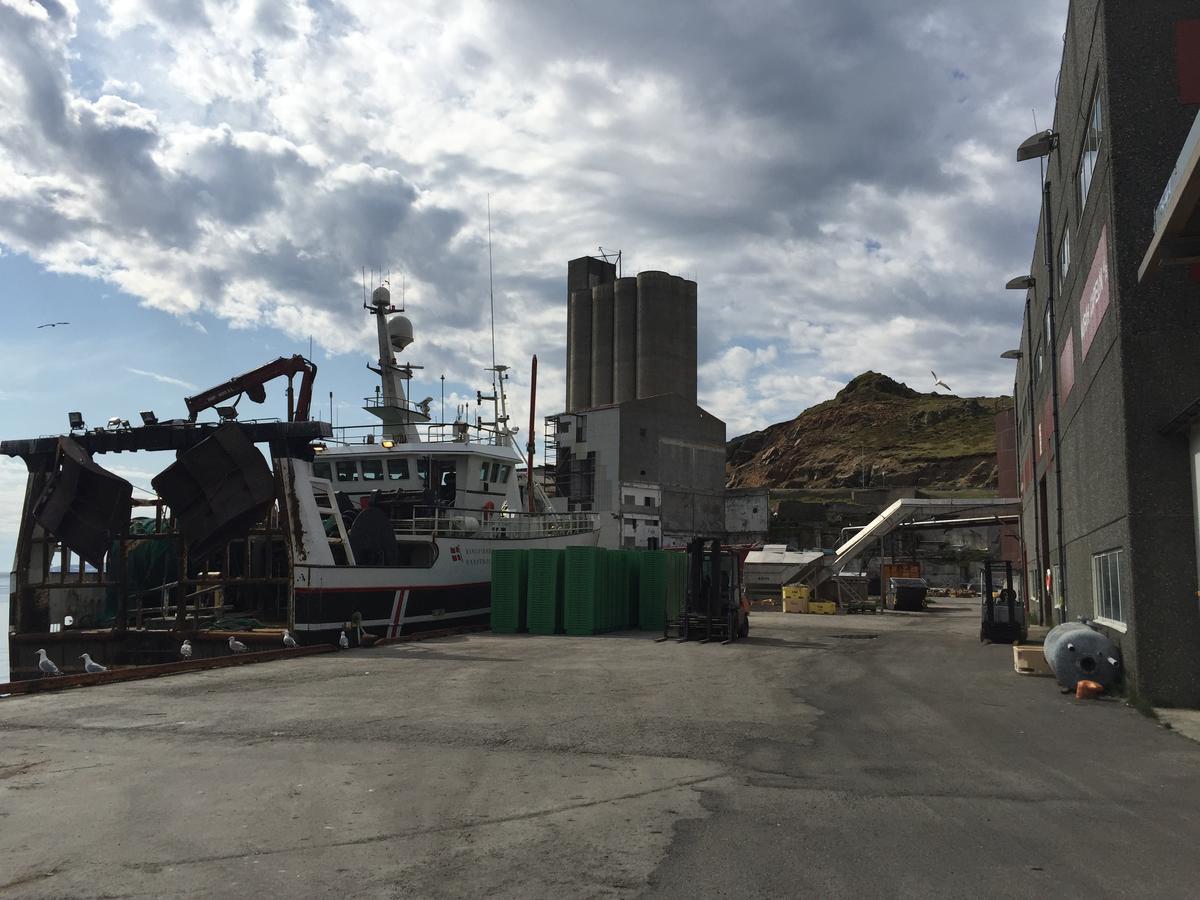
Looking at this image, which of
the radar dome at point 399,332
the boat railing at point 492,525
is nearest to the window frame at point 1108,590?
the boat railing at point 492,525

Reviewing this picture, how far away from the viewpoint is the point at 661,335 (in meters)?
92.2

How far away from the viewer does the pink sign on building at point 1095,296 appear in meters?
12.8

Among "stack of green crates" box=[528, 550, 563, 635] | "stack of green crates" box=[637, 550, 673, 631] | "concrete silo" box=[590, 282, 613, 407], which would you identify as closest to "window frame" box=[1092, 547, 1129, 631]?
"stack of green crates" box=[637, 550, 673, 631]

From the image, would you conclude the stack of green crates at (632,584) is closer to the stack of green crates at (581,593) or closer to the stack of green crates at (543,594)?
the stack of green crates at (581,593)

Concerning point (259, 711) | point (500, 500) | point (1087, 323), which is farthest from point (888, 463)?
point (259, 711)

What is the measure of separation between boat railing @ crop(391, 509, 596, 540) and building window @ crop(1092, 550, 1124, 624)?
625 inches

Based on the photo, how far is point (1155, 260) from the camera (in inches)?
367

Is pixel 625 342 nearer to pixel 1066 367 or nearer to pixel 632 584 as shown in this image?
pixel 632 584

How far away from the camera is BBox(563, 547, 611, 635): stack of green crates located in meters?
23.2

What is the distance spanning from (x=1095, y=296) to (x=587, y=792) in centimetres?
1127

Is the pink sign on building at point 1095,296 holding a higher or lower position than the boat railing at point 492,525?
higher

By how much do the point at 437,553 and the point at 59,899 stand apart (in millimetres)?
19637

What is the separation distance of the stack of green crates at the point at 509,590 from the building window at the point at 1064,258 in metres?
14.1

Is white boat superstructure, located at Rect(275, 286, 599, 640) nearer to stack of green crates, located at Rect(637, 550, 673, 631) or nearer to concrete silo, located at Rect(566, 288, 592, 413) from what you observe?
stack of green crates, located at Rect(637, 550, 673, 631)
